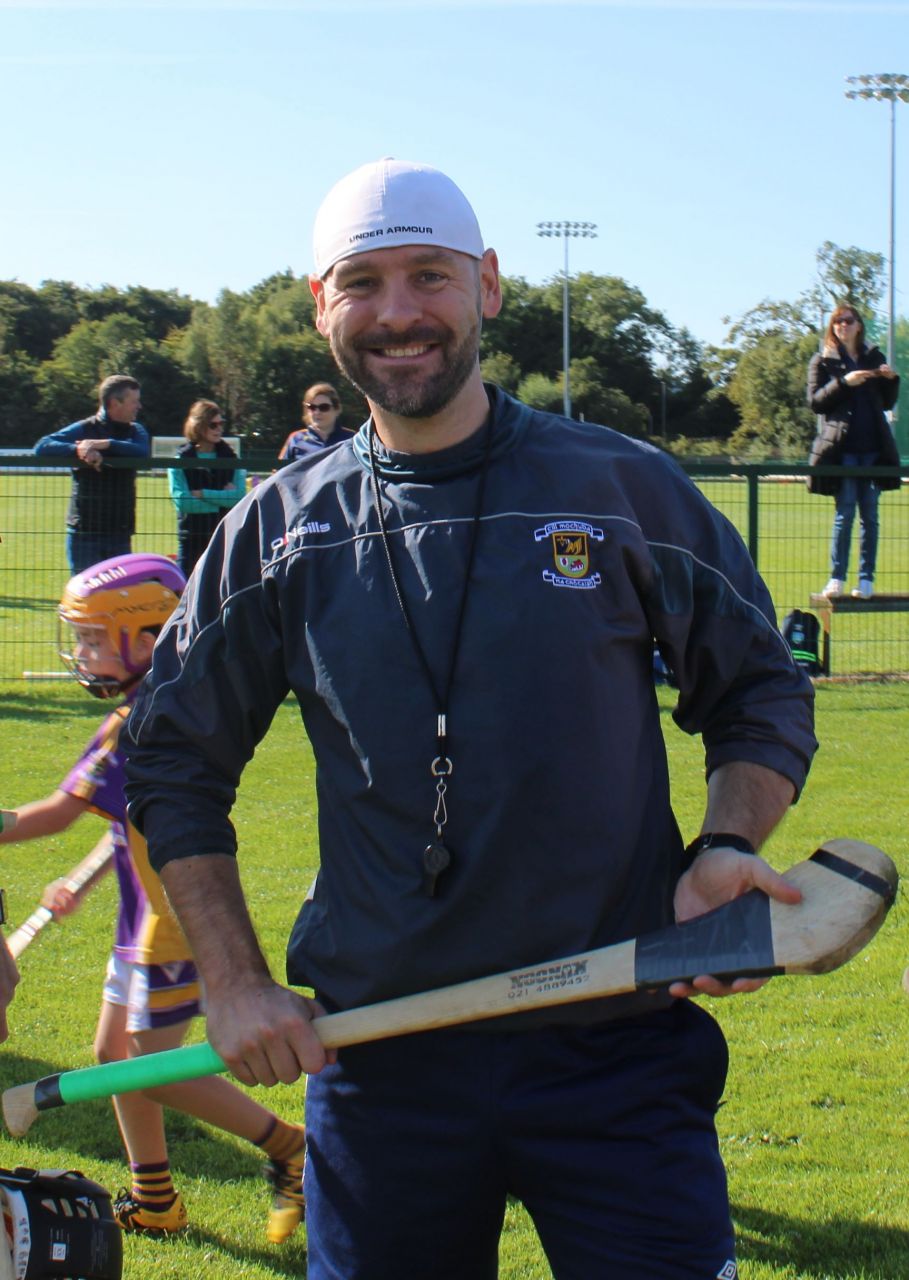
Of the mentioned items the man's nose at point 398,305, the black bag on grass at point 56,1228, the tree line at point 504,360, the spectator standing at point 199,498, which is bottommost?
the black bag on grass at point 56,1228

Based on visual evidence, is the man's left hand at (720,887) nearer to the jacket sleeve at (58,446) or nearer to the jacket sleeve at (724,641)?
the jacket sleeve at (724,641)

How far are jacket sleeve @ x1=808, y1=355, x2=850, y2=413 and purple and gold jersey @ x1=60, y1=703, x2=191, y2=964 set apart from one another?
31.8 feet

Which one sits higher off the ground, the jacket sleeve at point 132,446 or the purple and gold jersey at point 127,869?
the jacket sleeve at point 132,446

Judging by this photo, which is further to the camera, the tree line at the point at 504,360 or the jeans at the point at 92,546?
the tree line at the point at 504,360

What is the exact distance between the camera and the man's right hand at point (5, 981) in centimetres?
282

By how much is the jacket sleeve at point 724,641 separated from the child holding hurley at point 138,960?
1.96 m

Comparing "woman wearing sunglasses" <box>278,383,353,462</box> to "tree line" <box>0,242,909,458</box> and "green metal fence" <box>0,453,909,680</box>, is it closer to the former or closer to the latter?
"green metal fence" <box>0,453,909,680</box>

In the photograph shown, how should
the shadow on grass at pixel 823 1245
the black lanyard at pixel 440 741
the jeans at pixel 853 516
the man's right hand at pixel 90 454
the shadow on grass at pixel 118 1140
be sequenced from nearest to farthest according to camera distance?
1. the black lanyard at pixel 440 741
2. the shadow on grass at pixel 823 1245
3. the shadow on grass at pixel 118 1140
4. the man's right hand at pixel 90 454
5. the jeans at pixel 853 516

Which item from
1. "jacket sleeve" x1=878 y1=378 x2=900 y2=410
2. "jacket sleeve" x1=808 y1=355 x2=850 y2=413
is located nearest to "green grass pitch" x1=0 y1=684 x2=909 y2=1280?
"jacket sleeve" x1=808 y1=355 x2=850 y2=413

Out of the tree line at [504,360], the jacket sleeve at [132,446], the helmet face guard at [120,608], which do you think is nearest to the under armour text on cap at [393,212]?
the helmet face guard at [120,608]

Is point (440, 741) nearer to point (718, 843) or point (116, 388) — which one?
point (718, 843)

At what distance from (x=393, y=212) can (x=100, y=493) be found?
32.0ft

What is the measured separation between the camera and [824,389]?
12.8m

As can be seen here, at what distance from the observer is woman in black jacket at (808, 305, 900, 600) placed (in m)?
12.7
